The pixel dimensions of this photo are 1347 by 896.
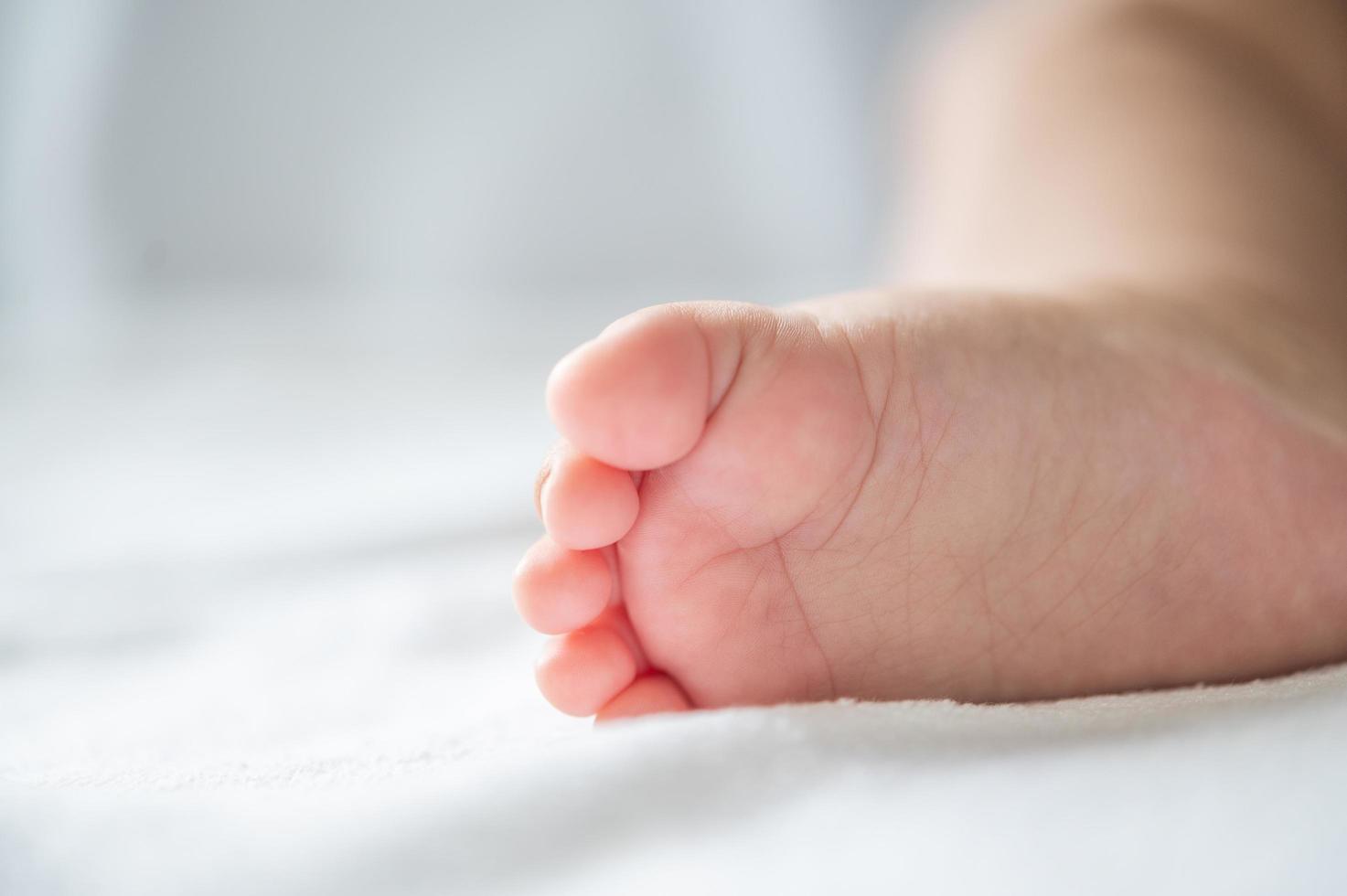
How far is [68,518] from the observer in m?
0.89

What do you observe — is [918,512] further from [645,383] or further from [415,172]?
[415,172]

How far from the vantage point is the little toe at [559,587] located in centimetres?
50

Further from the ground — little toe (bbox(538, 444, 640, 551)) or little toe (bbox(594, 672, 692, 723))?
little toe (bbox(538, 444, 640, 551))

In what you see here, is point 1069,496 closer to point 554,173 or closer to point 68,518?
point 68,518

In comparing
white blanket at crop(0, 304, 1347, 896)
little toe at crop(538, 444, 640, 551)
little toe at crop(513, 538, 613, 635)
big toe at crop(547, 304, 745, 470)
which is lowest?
white blanket at crop(0, 304, 1347, 896)

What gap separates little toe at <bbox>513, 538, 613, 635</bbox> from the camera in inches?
19.7

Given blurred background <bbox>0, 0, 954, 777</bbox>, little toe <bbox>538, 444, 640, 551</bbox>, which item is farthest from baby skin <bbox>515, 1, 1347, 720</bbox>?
blurred background <bbox>0, 0, 954, 777</bbox>

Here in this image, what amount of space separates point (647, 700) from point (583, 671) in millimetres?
33

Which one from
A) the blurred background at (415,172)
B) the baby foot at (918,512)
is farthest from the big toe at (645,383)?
the blurred background at (415,172)

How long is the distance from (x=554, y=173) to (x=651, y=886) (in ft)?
4.19

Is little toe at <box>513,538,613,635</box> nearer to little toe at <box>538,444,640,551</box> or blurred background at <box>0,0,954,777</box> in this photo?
little toe at <box>538,444,640,551</box>

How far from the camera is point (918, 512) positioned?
0.53m

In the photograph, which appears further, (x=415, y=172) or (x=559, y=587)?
(x=415, y=172)

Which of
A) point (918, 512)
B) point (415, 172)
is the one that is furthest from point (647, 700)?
point (415, 172)
